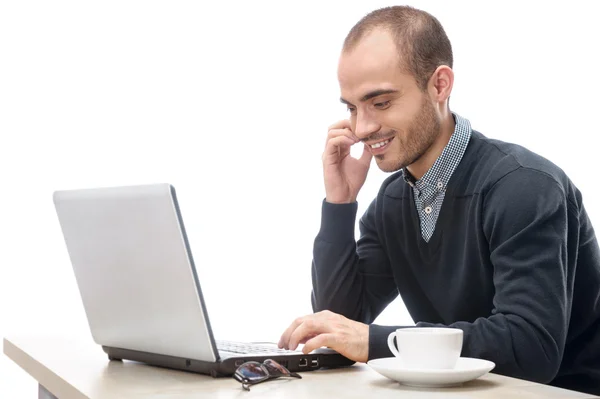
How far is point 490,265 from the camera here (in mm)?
1664

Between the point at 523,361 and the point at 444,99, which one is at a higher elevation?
the point at 444,99

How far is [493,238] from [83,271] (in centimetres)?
74

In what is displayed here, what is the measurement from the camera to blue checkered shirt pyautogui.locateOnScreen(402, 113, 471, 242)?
1759mm

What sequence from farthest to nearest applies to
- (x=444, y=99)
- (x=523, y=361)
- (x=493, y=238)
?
(x=444, y=99) < (x=493, y=238) < (x=523, y=361)

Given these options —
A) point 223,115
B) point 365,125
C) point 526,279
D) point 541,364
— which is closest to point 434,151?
point 365,125

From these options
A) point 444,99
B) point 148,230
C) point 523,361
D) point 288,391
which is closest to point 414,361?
point 288,391

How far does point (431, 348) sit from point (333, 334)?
0.19 m

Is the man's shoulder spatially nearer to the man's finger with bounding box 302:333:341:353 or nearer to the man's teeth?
the man's teeth

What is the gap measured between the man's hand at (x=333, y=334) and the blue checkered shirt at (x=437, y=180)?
1.52ft

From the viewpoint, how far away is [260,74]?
338 centimetres

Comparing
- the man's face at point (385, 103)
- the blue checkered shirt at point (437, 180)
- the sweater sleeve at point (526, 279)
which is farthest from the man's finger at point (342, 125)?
the sweater sleeve at point (526, 279)

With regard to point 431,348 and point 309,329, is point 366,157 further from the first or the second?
point 431,348

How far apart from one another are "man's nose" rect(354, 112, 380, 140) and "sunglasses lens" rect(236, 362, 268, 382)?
2.28 ft

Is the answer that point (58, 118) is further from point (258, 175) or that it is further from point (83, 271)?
point (83, 271)
